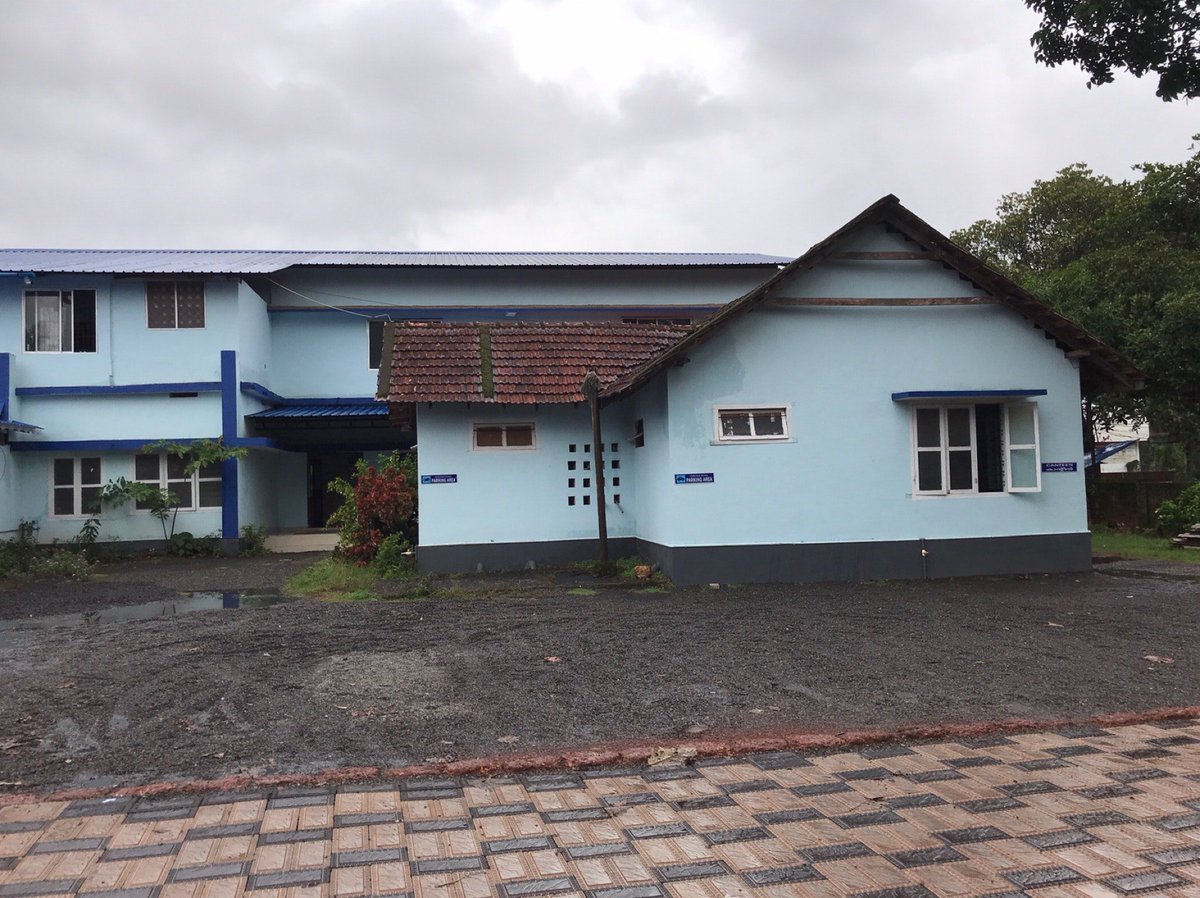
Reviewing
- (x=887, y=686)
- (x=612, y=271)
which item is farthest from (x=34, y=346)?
(x=887, y=686)

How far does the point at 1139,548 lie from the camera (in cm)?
1764

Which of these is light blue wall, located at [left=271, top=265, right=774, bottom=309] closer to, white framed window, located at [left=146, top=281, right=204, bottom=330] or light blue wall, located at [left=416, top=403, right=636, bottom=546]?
white framed window, located at [left=146, top=281, right=204, bottom=330]

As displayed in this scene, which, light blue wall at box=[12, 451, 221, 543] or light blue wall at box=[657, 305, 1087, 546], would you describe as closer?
light blue wall at box=[657, 305, 1087, 546]

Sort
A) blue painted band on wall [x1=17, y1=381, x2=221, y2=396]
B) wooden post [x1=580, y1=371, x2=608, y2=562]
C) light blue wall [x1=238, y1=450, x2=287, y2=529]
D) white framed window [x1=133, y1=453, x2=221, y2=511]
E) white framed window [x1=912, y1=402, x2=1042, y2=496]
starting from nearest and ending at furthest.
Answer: white framed window [x1=912, y1=402, x2=1042, y2=496]
wooden post [x1=580, y1=371, x2=608, y2=562]
blue painted band on wall [x1=17, y1=381, x2=221, y2=396]
white framed window [x1=133, y1=453, x2=221, y2=511]
light blue wall [x1=238, y1=450, x2=287, y2=529]

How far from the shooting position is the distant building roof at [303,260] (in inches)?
819

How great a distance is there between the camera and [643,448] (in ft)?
47.2

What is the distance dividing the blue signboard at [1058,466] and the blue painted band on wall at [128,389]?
16.6 meters

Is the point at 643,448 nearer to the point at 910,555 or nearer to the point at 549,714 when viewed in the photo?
the point at 910,555

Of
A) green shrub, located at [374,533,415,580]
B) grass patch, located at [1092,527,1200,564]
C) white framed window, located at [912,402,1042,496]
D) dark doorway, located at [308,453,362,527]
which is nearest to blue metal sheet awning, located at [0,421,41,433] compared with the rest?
dark doorway, located at [308,453,362,527]

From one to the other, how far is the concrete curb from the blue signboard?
7510 mm

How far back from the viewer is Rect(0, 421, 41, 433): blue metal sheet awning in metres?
18.8

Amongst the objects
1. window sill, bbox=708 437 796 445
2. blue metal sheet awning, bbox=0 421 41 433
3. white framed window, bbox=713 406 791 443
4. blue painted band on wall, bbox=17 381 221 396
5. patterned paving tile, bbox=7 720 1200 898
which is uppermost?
blue painted band on wall, bbox=17 381 221 396

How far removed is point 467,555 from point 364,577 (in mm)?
1626

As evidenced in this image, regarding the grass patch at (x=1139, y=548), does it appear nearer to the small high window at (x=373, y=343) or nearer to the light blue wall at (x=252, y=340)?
the small high window at (x=373, y=343)
